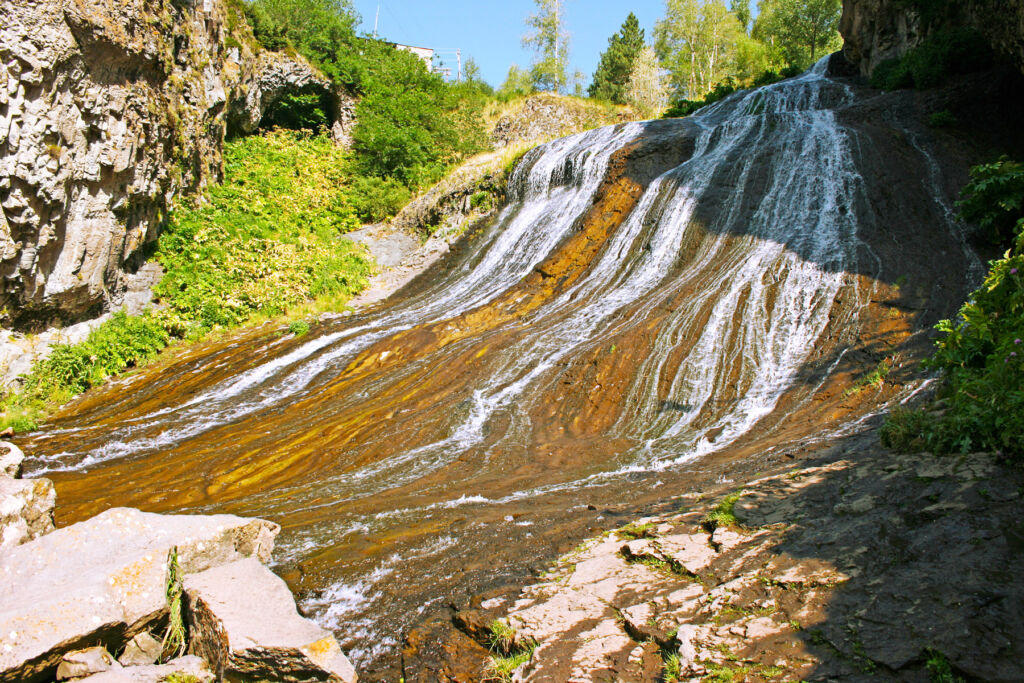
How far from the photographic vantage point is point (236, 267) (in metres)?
15.3

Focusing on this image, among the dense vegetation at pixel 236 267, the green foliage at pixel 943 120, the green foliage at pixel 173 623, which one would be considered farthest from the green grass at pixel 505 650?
the green foliage at pixel 943 120

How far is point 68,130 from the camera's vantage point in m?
11.1

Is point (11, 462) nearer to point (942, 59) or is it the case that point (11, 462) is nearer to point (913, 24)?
point (942, 59)

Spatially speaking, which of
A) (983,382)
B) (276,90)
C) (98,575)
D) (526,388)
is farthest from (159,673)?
(276,90)

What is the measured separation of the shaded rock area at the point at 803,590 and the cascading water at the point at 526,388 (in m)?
0.78

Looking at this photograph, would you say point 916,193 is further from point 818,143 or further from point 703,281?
point 703,281

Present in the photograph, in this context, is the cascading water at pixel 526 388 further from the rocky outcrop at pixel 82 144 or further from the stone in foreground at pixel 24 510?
the rocky outcrop at pixel 82 144

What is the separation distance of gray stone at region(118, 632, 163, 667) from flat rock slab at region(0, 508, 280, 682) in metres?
0.06

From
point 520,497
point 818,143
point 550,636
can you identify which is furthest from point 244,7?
point 550,636

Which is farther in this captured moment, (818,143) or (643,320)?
(818,143)

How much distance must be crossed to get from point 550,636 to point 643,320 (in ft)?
22.4

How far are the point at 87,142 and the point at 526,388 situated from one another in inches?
397

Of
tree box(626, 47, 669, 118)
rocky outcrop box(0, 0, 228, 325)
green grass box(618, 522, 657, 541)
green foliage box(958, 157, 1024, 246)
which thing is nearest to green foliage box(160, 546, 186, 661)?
green grass box(618, 522, 657, 541)

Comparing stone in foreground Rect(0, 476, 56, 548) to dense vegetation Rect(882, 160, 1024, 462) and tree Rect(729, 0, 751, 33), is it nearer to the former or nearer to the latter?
dense vegetation Rect(882, 160, 1024, 462)
